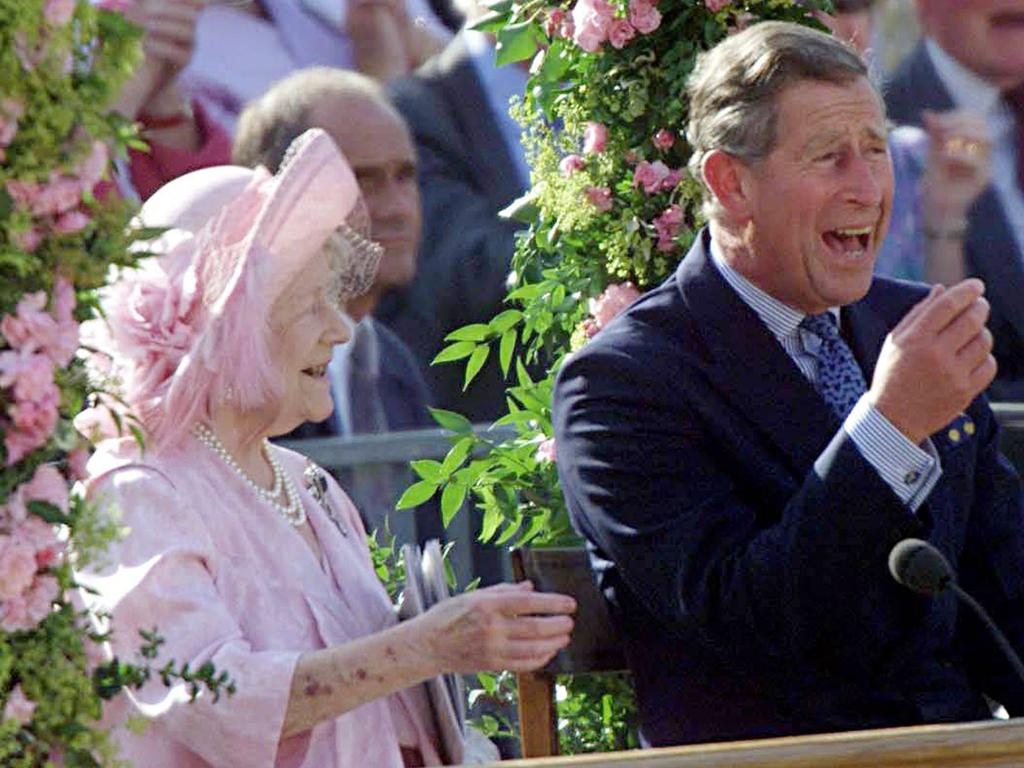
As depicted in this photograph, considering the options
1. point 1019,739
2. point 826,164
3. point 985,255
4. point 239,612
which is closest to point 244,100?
point 985,255

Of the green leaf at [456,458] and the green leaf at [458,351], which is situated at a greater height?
the green leaf at [458,351]

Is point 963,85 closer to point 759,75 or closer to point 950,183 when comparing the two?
point 950,183

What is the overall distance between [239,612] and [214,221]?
53 cm

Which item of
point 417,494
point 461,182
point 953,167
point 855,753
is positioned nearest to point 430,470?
point 417,494

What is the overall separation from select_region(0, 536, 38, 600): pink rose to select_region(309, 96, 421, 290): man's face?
368cm

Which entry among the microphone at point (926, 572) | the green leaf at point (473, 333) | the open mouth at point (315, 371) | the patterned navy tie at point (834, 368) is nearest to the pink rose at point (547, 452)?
the green leaf at point (473, 333)

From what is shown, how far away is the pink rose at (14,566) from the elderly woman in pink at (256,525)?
627mm

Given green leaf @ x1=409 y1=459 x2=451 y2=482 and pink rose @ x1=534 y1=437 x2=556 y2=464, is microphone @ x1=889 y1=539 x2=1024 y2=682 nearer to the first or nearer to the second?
pink rose @ x1=534 y1=437 x2=556 y2=464

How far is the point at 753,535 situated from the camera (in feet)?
9.80

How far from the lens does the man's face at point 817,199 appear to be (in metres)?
3.21

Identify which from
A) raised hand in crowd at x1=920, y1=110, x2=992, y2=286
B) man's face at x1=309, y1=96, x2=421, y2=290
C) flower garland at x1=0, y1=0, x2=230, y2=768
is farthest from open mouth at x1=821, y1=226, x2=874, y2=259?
raised hand in crowd at x1=920, y1=110, x2=992, y2=286

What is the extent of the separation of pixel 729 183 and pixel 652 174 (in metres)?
0.51

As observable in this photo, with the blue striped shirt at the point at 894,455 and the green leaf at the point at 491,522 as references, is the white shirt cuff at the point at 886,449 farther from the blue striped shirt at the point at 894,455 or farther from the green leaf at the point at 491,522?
the green leaf at the point at 491,522

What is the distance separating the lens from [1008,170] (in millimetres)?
6215
